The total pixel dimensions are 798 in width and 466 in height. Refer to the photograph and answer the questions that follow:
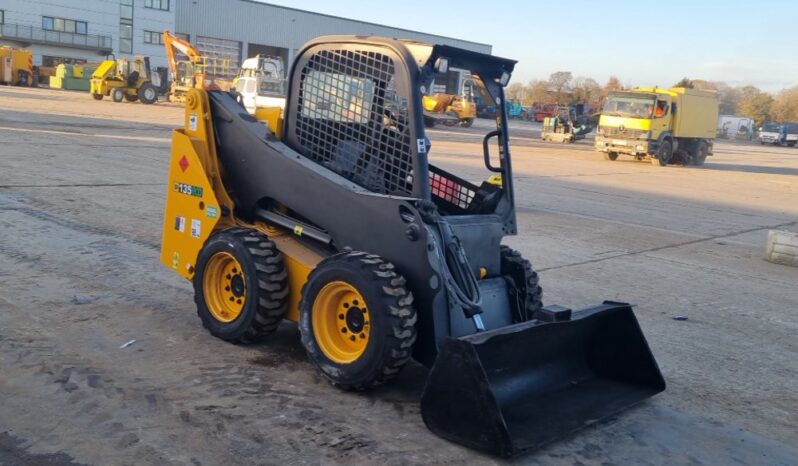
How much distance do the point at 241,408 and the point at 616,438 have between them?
2.16 metres

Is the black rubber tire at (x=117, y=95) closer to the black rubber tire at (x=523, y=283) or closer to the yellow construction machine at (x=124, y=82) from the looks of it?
the yellow construction machine at (x=124, y=82)

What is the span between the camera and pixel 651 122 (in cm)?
2989

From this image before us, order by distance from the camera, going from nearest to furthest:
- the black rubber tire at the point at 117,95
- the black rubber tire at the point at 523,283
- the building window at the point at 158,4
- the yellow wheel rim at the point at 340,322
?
the yellow wheel rim at the point at 340,322, the black rubber tire at the point at 523,283, the black rubber tire at the point at 117,95, the building window at the point at 158,4

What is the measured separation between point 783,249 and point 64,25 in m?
70.2

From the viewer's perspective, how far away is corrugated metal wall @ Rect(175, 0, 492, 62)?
65125mm

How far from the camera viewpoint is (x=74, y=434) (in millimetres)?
3900

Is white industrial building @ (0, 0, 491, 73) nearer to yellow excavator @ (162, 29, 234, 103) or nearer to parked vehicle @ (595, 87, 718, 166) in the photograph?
yellow excavator @ (162, 29, 234, 103)

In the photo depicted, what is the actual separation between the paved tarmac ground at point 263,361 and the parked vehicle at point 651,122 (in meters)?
18.7

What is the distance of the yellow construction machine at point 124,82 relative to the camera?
43844mm

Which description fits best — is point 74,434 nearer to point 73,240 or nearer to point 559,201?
point 73,240

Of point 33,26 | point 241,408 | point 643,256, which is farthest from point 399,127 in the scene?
point 33,26

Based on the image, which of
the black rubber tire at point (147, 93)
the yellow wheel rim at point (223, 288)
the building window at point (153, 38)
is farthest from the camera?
the building window at point (153, 38)

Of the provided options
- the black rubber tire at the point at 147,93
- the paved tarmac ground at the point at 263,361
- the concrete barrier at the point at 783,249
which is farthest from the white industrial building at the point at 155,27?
the concrete barrier at the point at 783,249

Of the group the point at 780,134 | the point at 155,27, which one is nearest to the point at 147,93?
the point at 155,27
